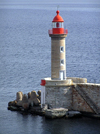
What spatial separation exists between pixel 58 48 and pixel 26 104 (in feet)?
20.4

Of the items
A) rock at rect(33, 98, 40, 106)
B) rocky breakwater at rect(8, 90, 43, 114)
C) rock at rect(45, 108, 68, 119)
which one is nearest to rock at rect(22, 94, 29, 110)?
rocky breakwater at rect(8, 90, 43, 114)

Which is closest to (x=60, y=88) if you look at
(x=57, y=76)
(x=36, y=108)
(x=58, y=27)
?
(x=57, y=76)

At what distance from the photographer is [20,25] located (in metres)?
170

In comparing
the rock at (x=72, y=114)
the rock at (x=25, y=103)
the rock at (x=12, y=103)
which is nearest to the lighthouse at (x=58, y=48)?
the rock at (x=25, y=103)

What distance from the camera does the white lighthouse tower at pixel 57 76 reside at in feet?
162

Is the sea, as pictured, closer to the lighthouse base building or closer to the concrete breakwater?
the concrete breakwater

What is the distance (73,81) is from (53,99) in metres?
3.53

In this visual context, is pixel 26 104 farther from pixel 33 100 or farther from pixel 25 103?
pixel 33 100

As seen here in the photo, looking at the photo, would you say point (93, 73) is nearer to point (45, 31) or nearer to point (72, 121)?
point (72, 121)

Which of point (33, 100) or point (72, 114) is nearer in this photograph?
point (72, 114)

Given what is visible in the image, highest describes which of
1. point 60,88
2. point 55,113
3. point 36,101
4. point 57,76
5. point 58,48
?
point 58,48

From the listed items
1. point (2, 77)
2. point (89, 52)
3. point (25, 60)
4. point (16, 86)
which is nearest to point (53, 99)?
point (16, 86)

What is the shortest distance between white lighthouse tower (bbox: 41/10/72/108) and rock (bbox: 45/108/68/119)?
4.42 feet

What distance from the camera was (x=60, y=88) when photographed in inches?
1945
